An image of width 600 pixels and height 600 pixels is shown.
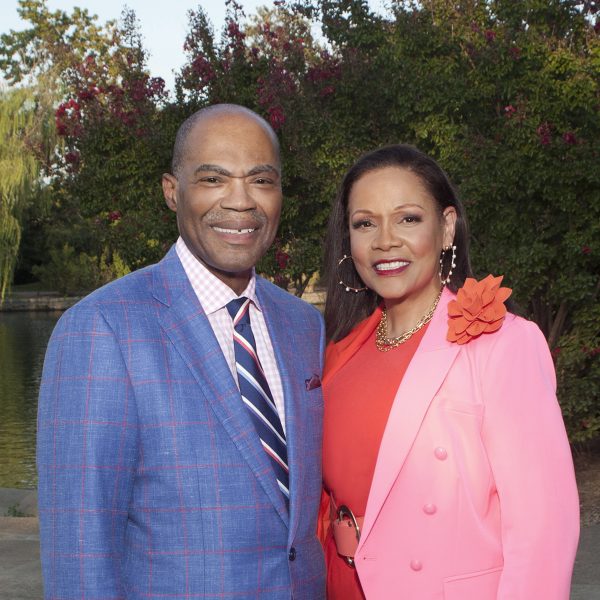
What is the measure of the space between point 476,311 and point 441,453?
1.33 ft

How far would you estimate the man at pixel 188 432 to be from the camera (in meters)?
2.11

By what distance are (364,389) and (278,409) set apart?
0.43 meters

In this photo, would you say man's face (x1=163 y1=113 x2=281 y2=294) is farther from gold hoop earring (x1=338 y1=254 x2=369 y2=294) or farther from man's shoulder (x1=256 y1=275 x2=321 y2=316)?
gold hoop earring (x1=338 y1=254 x2=369 y2=294)

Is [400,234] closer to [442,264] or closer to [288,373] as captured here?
[442,264]

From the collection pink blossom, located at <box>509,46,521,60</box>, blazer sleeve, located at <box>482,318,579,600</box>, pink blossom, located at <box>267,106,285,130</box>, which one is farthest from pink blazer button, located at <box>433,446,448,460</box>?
pink blossom, located at <box>267,106,285,130</box>

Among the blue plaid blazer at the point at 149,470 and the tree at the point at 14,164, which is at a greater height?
the tree at the point at 14,164

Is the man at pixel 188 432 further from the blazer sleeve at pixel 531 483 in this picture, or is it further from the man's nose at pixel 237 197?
the blazer sleeve at pixel 531 483

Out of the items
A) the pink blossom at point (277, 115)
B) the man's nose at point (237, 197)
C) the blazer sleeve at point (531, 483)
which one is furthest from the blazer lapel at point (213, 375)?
the pink blossom at point (277, 115)

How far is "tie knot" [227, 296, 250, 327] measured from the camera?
8.18 ft

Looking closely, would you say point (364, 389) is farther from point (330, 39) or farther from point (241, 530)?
point (330, 39)

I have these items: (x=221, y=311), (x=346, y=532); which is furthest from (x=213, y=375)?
(x=346, y=532)

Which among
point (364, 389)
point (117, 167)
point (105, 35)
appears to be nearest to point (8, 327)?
point (105, 35)

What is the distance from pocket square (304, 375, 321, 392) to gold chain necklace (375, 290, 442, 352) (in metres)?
0.34

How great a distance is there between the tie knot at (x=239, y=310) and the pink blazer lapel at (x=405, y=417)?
0.49 meters
